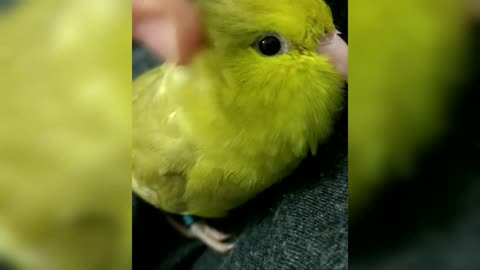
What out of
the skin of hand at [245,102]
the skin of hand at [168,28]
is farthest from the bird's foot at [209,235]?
the skin of hand at [168,28]

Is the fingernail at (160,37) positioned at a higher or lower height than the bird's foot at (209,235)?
higher

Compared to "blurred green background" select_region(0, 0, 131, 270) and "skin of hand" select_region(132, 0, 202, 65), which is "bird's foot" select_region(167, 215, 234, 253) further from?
"skin of hand" select_region(132, 0, 202, 65)

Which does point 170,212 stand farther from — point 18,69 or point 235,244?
point 18,69

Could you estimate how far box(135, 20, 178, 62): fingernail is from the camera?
53 centimetres

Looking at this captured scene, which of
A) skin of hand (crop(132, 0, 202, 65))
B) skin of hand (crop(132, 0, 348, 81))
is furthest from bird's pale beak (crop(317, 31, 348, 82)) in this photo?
skin of hand (crop(132, 0, 202, 65))

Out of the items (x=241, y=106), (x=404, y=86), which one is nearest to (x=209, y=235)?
(x=241, y=106)

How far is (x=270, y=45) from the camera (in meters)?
0.51

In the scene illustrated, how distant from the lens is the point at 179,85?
1.74 feet

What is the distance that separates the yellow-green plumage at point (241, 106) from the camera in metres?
0.51

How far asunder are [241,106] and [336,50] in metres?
0.11

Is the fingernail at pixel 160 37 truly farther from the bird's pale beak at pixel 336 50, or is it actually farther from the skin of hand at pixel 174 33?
the bird's pale beak at pixel 336 50

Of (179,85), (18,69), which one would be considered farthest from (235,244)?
(18,69)

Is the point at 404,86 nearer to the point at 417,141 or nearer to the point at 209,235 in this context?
the point at 417,141

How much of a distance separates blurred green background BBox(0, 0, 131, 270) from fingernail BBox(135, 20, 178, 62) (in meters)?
0.02
